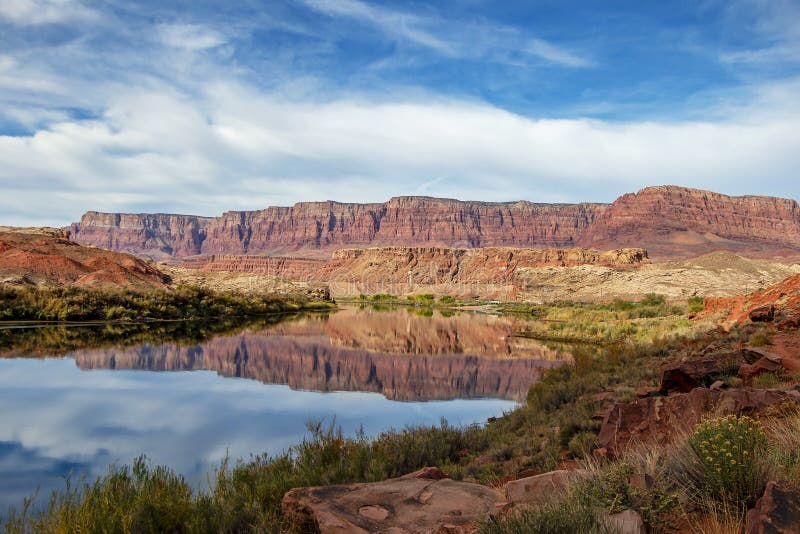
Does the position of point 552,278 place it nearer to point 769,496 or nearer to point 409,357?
point 409,357

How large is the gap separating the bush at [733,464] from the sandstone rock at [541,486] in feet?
3.03

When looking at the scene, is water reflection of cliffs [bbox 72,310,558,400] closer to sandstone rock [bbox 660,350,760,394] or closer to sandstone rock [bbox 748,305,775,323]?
sandstone rock [bbox 660,350,760,394]

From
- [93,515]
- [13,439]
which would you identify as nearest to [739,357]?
[93,515]

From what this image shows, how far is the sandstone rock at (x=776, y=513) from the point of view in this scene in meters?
3.14

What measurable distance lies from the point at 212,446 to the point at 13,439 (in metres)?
3.40

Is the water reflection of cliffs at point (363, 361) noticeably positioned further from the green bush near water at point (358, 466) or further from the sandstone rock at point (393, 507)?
the sandstone rock at point (393, 507)

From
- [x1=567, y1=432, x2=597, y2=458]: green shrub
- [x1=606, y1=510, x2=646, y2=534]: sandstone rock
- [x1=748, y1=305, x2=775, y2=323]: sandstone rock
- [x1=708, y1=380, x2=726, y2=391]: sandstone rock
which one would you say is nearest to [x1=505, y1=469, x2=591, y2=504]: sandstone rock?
[x1=606, y1=510, x2=646, y2=534]: sandstone rock

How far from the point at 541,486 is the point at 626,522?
1257mm

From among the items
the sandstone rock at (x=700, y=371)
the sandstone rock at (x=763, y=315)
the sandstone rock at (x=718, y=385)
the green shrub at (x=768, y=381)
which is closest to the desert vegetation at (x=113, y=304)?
the sandstone rock at (x=700, y=371)

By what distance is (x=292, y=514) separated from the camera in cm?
489

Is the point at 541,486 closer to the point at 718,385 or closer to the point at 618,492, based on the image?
the point at 618,492

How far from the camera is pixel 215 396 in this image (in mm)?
14781

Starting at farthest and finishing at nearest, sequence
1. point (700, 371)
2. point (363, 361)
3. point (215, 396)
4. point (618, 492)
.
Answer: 1. point (363, 361)
2. point (215, 396)
3. point (700, 371)
4. point (618, 492)

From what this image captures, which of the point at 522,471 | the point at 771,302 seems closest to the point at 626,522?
the point at 522,471
